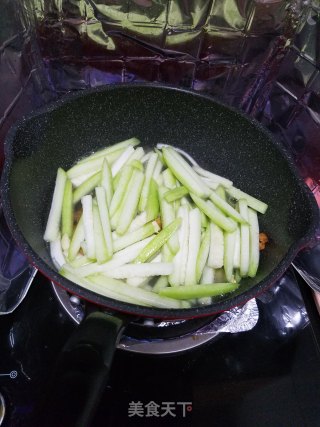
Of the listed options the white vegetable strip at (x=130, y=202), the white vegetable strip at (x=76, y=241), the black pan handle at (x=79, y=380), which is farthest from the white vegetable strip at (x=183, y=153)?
the black pan handle at (x=79, y=380)

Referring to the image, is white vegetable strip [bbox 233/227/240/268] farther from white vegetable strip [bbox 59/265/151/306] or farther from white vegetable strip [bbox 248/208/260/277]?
white vegetable strip [bbox 59/265/151/306]

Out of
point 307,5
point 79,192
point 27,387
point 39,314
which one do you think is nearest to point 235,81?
point 307,5

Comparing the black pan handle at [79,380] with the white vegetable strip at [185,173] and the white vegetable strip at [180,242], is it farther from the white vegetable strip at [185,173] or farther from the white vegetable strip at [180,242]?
the white vegetable strip at [185,173]

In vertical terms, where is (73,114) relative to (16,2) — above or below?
below

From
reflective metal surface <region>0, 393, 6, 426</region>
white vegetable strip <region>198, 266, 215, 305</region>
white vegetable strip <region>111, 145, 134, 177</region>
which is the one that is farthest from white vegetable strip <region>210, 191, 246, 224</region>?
reflective metal surface <region>0, 393, 6, 426</region>

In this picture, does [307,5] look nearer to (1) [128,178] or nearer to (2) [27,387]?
(1) [128,178]

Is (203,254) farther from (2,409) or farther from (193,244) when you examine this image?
(2,409)

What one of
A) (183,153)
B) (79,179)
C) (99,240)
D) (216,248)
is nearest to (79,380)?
(99,240)
